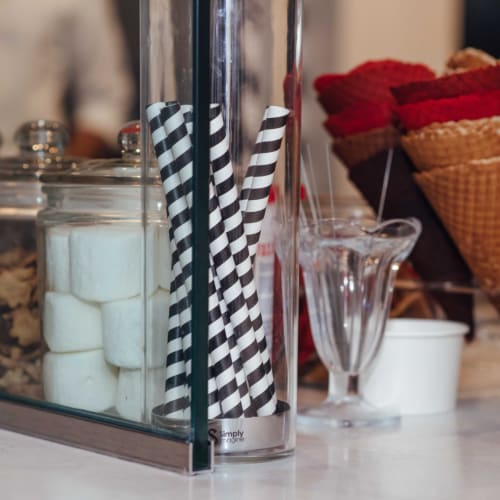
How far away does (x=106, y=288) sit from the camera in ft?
1.63

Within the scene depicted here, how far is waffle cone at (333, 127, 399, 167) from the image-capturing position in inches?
30.3

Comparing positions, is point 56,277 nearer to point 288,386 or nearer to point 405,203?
point 288,386

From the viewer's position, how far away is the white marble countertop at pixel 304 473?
0.44m

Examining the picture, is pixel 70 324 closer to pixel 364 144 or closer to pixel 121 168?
pixel 121 168

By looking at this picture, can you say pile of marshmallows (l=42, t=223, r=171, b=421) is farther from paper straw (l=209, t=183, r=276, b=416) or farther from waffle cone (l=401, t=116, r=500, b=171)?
waffle cone (l=401, t=116, r=500, b=171)

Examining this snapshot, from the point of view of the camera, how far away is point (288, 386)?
50cm

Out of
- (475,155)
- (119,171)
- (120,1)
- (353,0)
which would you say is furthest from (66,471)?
(353,0)

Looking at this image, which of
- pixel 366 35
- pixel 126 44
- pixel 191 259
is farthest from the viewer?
pixel 366 35

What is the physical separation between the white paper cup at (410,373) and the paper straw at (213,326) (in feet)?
0.60

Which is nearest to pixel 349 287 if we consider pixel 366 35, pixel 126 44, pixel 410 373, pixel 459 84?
pixel 410 373

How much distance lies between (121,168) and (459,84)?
0.29 m

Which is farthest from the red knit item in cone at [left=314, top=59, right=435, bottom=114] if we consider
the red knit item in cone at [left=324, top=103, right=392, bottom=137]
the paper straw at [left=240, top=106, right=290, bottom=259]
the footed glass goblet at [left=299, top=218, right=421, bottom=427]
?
the paper straw at [left=240, top=106, right=290, bottom=259]

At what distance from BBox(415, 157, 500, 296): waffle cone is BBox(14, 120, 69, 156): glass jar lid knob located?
0.26m

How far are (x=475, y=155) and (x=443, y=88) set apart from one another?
0.17ft
